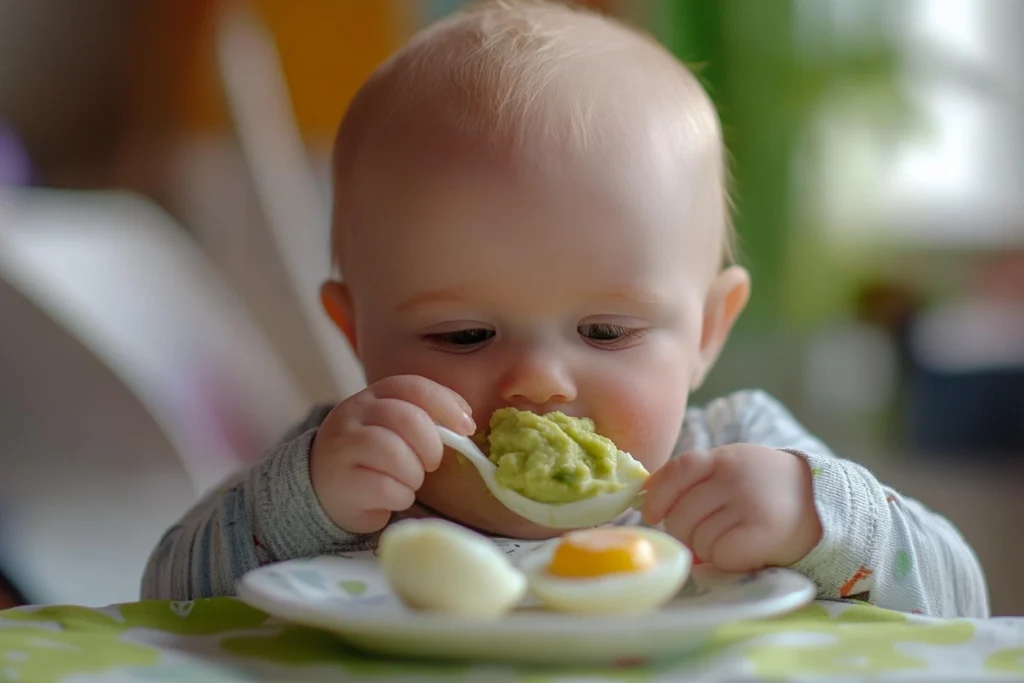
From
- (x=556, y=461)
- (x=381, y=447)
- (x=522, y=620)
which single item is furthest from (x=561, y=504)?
(x=522, y=620)

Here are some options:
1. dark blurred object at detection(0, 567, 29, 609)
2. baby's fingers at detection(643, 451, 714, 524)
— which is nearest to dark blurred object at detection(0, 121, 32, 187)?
dark blurred object at detection(0, 567, 29, 609)

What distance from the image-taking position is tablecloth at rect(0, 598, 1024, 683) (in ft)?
2.05

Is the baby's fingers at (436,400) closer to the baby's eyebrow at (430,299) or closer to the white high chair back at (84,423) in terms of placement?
the baby's eyebrow at (430,299)

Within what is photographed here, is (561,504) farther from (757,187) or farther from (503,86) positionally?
(757,187)

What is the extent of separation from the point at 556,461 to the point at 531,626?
0.88 ft

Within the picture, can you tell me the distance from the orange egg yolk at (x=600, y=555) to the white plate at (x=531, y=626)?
0.03 metres

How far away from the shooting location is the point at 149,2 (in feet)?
8.30

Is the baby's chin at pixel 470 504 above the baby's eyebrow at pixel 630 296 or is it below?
below

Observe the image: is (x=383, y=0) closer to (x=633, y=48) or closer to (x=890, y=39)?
(x=890, y=39)

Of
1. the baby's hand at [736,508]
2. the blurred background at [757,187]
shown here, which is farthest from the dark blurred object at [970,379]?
the baby's hand at [736,508]

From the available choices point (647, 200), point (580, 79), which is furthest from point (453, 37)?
point (647, 200)

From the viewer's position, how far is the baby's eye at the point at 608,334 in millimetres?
969

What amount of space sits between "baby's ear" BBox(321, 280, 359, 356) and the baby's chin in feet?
0.66

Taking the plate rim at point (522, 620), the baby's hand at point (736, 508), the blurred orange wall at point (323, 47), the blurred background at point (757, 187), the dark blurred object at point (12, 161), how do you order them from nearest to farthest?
the plate rim at point (522, 620), the baby's hand at point (736, 508), the blurred background at point (757, 187), the dark blurred object at point (12, 161), the blurred orange wall at point (323, 47)
